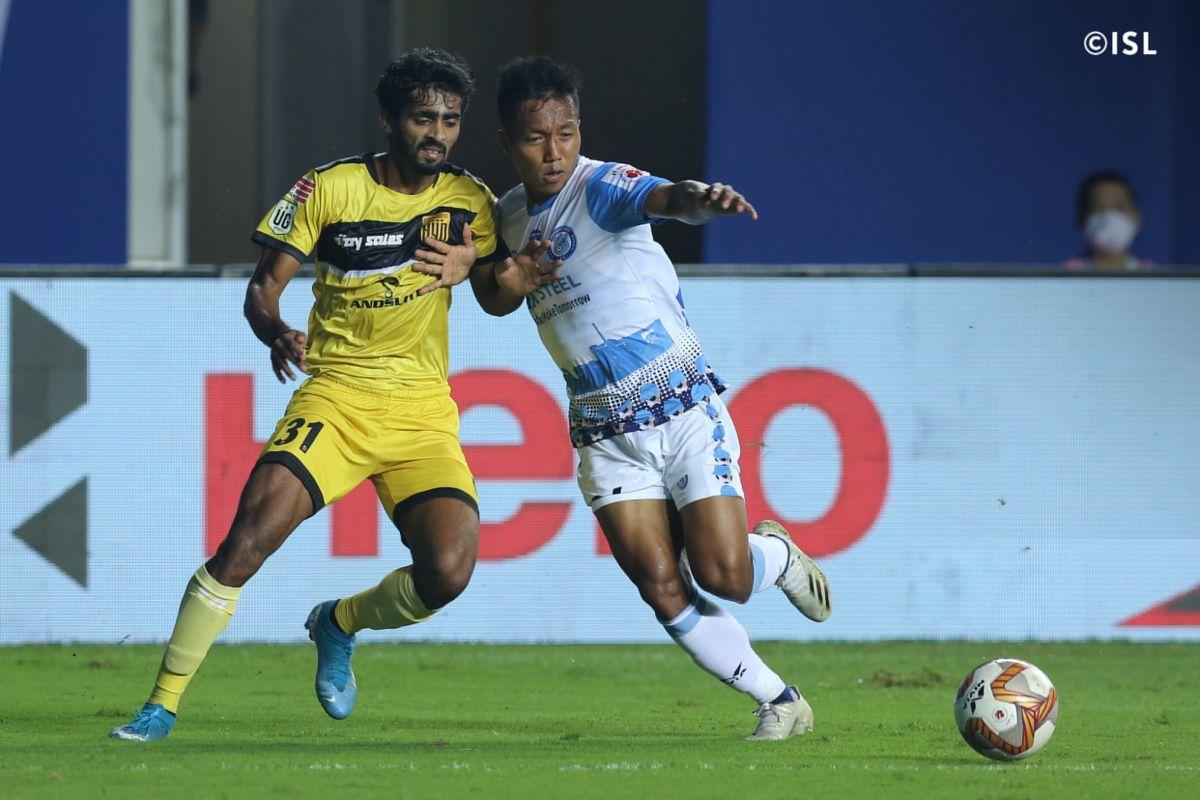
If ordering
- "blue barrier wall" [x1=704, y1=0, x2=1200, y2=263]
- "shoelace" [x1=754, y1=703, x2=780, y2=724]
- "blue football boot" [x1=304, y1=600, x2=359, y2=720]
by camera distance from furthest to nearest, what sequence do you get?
"blue barrier wall" [x1=704, y1=0, x2=1200, y2=263], "blue football boot" [x1=304, y1=600, x2=359, y2=720], "shoelace" [x1=754, y1=703, x2=780, y2=724]

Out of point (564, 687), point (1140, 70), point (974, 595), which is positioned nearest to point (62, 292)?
point (564, 687)

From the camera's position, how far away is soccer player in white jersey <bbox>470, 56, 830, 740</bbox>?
6090mm

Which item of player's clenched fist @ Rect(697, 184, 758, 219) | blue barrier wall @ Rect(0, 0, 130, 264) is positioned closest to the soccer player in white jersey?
player's clenched fist @ Rect(697, 184, 758, 219)

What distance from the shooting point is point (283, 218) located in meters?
6.23

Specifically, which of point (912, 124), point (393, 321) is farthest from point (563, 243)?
point (912, 124)

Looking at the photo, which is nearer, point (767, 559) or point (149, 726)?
point (149, 726)

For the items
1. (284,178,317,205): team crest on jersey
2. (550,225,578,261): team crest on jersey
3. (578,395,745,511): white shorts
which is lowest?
(578,395,745,511): white shorts

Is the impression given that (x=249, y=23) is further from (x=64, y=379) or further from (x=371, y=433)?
(x=371, y=433)

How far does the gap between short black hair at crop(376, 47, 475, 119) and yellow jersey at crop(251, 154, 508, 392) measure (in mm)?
276

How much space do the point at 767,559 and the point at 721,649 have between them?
46cm

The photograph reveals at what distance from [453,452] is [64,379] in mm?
3225

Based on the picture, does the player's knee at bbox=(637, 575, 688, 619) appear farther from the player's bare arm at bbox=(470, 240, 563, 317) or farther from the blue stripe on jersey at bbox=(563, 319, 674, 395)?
the player's bare arm at bbox=(470, 240, 563, 317)

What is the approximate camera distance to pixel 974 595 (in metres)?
9.06

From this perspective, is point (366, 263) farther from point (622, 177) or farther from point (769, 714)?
point (769, 714)
